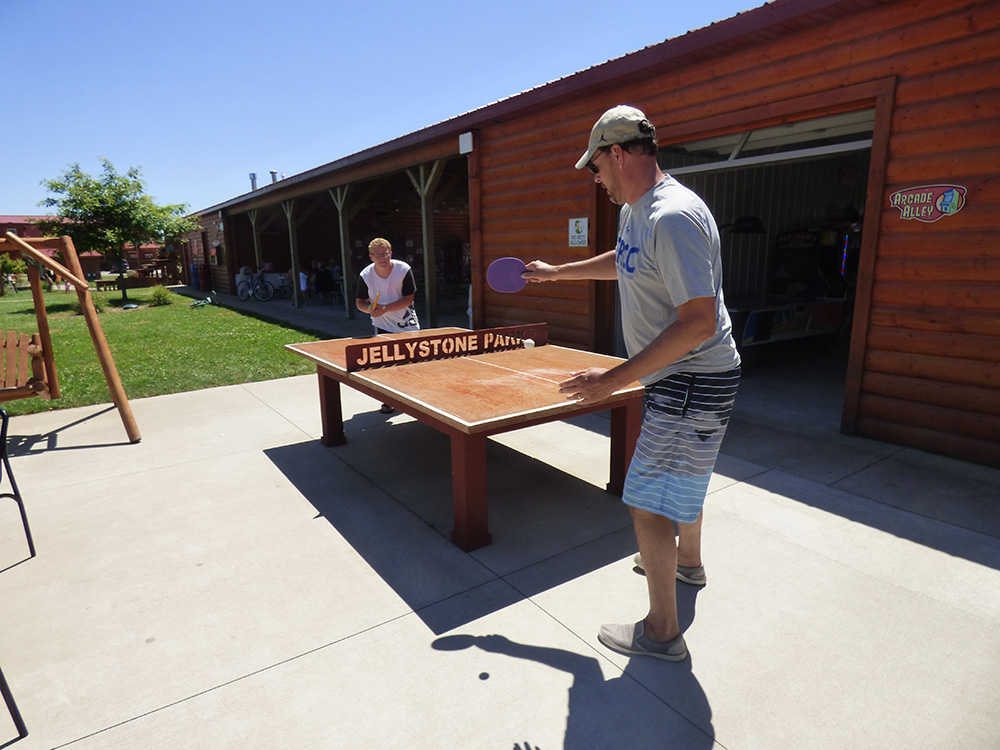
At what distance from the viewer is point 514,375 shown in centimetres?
378

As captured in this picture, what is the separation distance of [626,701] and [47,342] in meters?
5.30

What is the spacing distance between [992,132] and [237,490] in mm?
5577

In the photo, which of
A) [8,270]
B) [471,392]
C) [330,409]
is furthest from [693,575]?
[8,270]

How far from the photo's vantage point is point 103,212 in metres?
20.4

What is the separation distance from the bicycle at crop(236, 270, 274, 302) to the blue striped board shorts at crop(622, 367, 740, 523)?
20.3 meters

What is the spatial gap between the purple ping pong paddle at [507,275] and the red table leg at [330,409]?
6.04ft

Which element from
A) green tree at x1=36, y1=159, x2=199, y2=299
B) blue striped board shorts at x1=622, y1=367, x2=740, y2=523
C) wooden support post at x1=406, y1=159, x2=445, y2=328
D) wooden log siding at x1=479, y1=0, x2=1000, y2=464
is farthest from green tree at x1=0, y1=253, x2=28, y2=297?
blue striped board shorts at x1=622, y1=367, x2=740, y2=523

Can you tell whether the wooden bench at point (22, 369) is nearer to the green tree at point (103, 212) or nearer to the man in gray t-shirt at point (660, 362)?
the man in gray t-shirt at point (660, 362)

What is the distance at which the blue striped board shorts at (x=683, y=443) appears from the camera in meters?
2.03

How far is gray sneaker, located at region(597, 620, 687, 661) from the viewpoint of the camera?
223 cm

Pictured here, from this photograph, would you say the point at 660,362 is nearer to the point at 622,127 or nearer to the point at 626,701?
the point at 622,127

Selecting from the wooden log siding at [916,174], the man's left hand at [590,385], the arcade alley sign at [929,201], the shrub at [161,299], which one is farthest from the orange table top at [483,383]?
the shrub at [161,299]

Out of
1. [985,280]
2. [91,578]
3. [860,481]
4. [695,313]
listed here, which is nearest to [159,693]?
[91,578]

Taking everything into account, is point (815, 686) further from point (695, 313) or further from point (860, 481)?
point (860, 481)
